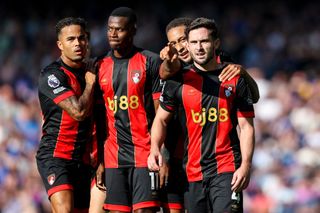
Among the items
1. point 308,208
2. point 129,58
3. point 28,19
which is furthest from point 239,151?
point 28,19

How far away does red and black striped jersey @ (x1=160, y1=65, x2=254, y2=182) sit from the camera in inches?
449

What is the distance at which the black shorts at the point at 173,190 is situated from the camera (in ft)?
39.8

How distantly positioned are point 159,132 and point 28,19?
1549 cm

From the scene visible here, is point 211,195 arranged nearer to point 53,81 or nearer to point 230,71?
point 230,71

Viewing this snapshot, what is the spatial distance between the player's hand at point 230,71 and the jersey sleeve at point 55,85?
70.5 inches

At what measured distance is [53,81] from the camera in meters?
12.1

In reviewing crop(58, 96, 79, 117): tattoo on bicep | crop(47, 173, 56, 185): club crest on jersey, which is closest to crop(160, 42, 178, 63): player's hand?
crop(58, 96, 79, 117): tattoo on bicep

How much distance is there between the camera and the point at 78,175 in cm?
1227

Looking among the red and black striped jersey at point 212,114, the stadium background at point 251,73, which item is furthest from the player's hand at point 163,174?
the stadium background at point 251,73

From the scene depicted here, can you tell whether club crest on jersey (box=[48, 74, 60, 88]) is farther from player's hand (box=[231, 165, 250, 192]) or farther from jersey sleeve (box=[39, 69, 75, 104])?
player's hand (box=[231, 165, 250, 192])

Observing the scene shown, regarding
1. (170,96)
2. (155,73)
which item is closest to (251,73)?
(155,73)

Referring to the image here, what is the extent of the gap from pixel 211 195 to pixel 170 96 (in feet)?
3.74

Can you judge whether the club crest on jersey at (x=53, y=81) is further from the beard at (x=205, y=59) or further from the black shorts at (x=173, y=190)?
the beard at (x=205, y=59)

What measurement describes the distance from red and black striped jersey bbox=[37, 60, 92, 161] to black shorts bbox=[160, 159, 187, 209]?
1.03 meters
